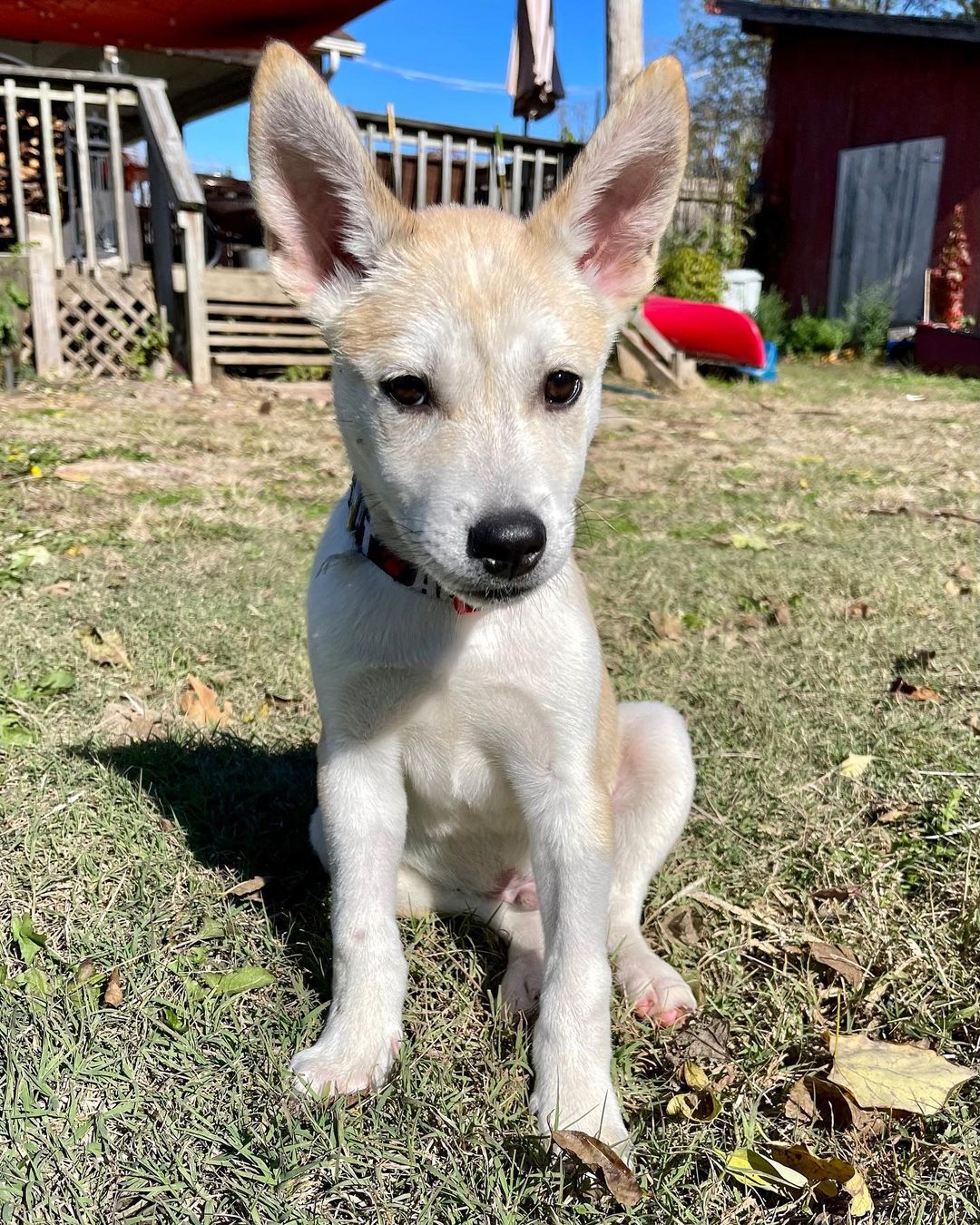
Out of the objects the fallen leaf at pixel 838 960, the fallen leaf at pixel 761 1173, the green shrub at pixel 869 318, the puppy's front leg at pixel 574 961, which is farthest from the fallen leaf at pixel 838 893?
the green shrub at pixel 869 318

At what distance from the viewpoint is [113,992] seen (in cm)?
216

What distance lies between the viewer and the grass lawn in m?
1.82

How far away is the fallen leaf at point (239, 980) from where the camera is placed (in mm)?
2225

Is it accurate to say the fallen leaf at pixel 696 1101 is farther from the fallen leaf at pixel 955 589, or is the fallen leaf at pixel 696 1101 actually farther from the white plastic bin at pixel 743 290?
the white plastic bin at pixel 743 290

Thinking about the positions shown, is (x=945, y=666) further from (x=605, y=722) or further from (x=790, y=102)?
(x=790, y=102)

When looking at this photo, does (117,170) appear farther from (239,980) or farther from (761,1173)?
(761,1173)

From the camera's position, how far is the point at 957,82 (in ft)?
53.1

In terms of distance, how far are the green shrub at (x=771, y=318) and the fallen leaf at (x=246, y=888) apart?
1576cm

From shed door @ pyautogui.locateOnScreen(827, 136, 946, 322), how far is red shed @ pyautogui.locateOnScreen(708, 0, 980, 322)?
2cm

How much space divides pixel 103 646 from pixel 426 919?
6.97 feet

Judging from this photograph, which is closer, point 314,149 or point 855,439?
point 314,149

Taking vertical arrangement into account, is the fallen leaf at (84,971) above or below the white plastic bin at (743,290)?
below

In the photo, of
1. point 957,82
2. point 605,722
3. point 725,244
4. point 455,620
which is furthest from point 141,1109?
point 957,82

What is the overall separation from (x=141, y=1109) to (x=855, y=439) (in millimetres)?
9176
